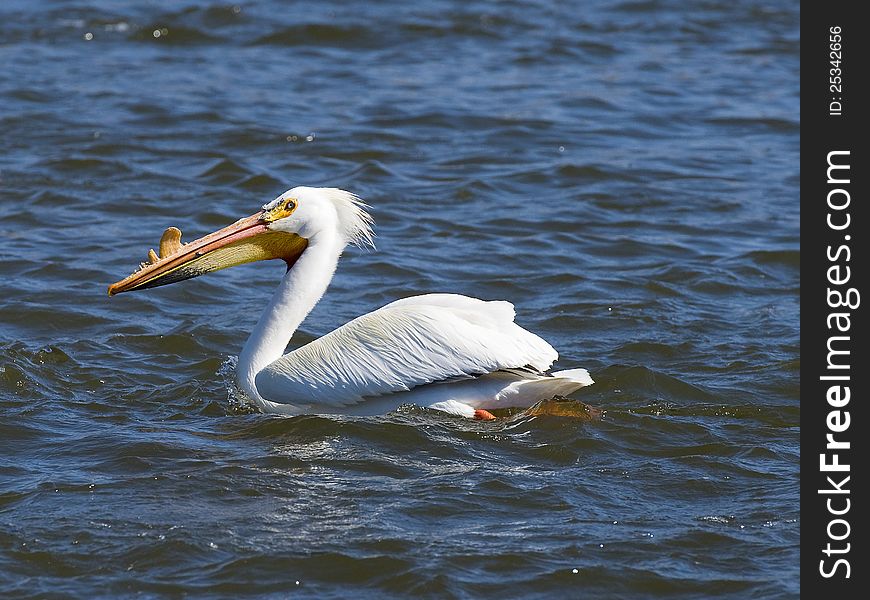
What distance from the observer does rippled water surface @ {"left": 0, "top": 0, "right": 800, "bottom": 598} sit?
4301mm

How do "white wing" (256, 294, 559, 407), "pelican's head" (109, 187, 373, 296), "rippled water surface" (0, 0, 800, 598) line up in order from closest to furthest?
"rippled water surface" (0, 0, 800, 598), "white wing" (256, 294, 559, 407), "pelican's head" (109, 187, 373, 296)

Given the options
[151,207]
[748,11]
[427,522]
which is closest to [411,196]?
[151,207]

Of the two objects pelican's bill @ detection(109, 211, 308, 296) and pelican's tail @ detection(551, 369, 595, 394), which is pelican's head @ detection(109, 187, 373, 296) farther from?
pelican's tail @ detection(551, 369, 595, 394)

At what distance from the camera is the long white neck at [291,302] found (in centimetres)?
558

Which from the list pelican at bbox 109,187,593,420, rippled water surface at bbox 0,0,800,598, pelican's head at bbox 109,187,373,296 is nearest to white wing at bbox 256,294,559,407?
pelican at bbox 109,187,593,420

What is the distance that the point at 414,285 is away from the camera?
24.6 ft

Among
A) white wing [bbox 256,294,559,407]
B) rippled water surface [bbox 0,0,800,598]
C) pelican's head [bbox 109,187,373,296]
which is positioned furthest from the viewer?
pelican's head [bbox 109,187,373,296]

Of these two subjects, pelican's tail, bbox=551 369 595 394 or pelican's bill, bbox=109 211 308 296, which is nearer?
pelican's tail, bbox=551 369 595 394

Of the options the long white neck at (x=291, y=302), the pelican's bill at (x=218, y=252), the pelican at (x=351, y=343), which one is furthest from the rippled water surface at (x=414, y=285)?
the pelican's bill at (x=218, y=252)

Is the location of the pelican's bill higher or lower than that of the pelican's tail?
higher

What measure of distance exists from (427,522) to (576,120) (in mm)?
7086

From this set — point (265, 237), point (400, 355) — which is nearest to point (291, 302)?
point (265, 237)

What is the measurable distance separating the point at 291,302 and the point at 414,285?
1.90m

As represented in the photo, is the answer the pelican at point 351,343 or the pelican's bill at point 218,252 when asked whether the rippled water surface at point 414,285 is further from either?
the pelican's bill at point 218,252
